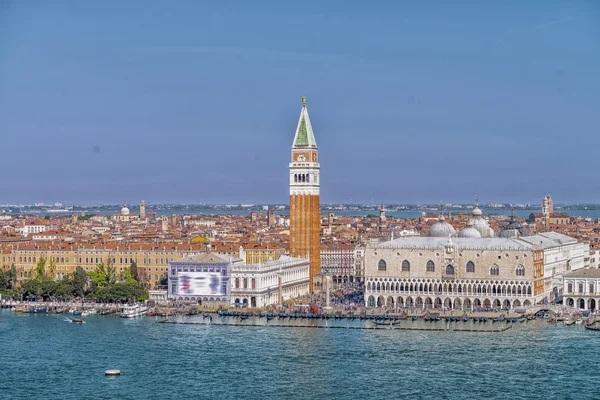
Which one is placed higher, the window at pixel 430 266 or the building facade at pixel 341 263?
the building facade at pixel 341 263

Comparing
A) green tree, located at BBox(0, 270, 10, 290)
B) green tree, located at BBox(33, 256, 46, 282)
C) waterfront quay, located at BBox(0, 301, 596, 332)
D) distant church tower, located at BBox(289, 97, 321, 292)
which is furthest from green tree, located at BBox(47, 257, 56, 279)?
distant church tower, located at BBox(289, 97, 321, 292)

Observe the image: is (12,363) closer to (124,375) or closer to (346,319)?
(124,375)

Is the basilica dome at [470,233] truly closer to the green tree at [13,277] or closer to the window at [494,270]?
the window at [494,270]

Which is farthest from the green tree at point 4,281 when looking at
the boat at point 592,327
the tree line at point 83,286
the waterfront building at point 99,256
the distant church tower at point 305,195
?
the boat at point 592,327

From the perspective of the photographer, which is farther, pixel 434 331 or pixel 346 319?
pixel 346 319

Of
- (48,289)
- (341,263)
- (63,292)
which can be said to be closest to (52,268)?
(48,289)

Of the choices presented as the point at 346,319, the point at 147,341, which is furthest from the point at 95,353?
the point at 346,319

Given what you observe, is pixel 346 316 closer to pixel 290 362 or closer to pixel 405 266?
pixel 405 266
